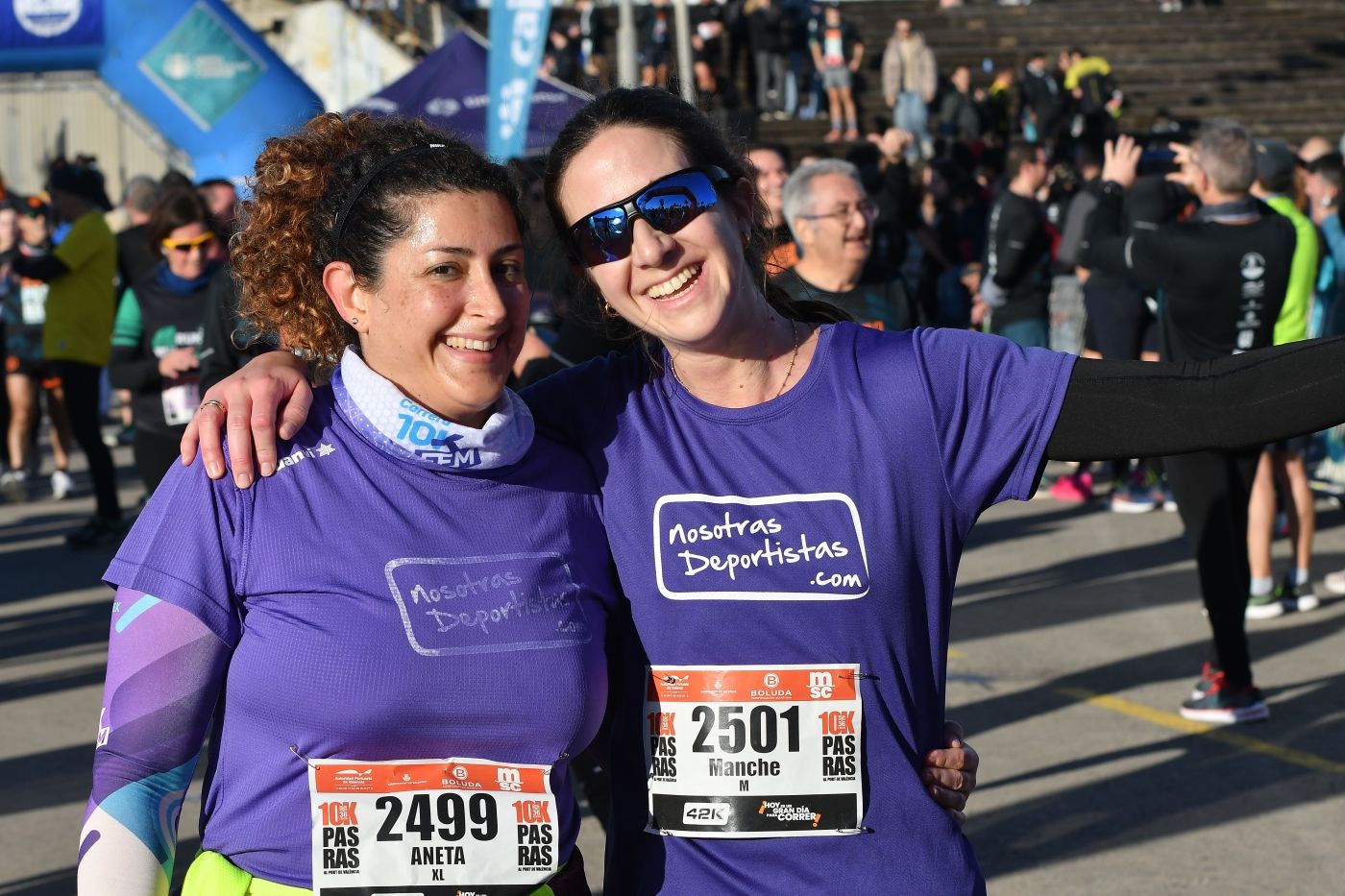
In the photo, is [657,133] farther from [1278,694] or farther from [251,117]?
[251,117]

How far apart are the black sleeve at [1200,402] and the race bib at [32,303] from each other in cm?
1142

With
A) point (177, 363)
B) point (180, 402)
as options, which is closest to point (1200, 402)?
point (180, 402)

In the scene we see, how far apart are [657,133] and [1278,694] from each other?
195 inches

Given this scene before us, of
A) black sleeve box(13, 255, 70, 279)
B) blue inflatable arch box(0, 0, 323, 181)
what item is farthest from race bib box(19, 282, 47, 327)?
blue inflatable arch box(0, 0, 323, 181)

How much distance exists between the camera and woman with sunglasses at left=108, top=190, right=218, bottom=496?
7.15m

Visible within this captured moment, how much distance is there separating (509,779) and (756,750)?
366mm

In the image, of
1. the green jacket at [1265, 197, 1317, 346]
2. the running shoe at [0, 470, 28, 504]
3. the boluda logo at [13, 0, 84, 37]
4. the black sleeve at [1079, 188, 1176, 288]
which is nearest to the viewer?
the black sleeve at [1079, 188, 1176, 288]

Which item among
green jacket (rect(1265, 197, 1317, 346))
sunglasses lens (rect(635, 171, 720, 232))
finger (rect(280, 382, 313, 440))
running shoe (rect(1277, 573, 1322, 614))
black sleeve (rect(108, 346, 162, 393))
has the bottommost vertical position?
running shoe (rect(1277, 573, 1322, 614))

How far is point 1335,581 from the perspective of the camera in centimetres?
820

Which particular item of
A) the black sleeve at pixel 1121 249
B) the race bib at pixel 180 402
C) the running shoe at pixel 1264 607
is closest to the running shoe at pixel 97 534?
the race bib at pixel 180 402

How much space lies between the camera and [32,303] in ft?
41.5

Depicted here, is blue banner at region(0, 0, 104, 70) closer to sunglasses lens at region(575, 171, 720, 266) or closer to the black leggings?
sunglasses lens at region(575, 171, 720, 266)

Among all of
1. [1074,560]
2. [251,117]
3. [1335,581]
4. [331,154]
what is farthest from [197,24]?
[331,154]

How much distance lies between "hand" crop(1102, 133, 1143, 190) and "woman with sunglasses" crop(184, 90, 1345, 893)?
486 cm
